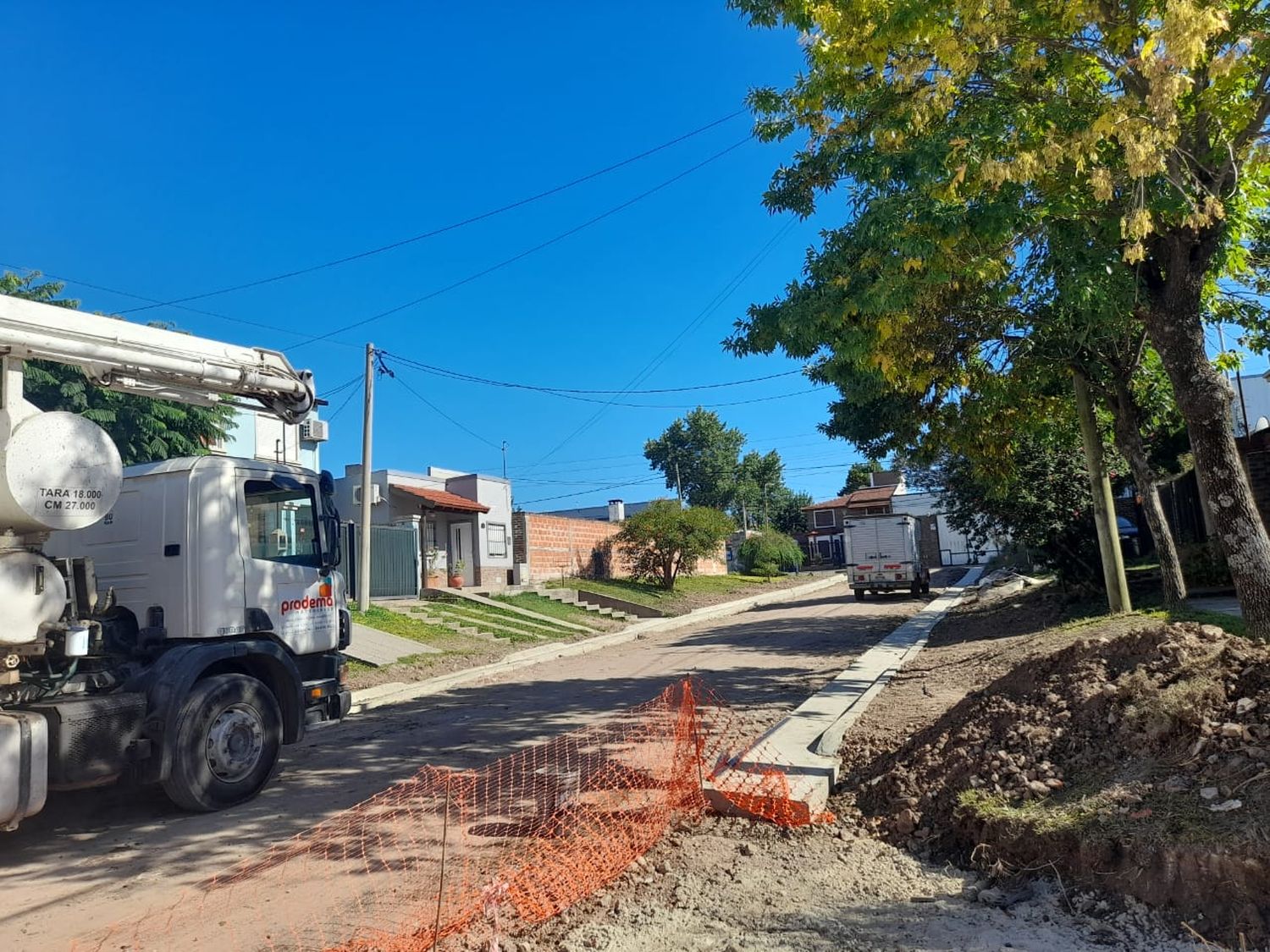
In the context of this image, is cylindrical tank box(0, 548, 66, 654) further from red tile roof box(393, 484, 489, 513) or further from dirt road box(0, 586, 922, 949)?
red tile roof box(393, 484, 489, 513)

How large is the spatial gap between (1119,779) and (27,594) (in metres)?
6.67

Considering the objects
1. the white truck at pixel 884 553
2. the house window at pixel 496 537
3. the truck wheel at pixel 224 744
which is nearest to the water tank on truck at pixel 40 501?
the truck wheel at pixel 224 744

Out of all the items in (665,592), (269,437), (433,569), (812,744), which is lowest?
(812,744)

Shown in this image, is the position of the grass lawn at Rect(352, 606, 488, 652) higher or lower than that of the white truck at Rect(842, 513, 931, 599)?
lower

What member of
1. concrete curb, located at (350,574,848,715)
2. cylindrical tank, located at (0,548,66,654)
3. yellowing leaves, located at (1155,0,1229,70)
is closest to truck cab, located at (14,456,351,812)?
cylindrical tank, located at (0,548,66,654)

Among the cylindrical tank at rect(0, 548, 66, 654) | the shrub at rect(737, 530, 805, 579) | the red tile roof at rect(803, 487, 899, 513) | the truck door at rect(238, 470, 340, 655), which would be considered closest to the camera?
the cylindrical tank at rect(0, 548, 66, 654)

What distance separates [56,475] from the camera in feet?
19.0

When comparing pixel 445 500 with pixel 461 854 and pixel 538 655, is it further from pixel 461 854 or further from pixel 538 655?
pixel 461 854

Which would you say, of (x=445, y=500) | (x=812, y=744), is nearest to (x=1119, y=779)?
(x=812, y=744)

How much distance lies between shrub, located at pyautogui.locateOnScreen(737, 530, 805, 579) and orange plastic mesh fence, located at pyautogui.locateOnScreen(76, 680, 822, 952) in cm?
4087

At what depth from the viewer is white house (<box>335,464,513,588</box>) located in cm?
2806

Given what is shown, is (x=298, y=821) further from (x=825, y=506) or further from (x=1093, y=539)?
(x=825, y=506)

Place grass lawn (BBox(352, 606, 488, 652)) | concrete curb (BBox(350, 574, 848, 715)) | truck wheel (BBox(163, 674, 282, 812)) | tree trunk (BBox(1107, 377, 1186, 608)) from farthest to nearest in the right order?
grass lawn (BBox(352, 606, 488, 652)) → concrete curb (BBox(350, 574, 848, 715)) → tree trunk (BBox(1107, 377, 1186, 608)) → truck wheel (BBox(163, 674, 282, 812))

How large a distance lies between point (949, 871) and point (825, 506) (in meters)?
72.6
